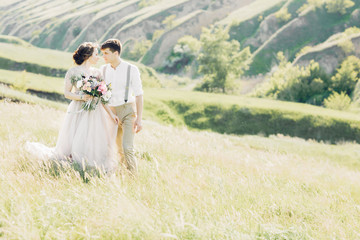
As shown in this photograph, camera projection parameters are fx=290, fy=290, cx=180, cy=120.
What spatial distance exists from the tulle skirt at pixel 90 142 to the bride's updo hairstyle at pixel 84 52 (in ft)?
3.78

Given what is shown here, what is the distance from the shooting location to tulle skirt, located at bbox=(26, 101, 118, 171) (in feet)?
18.4

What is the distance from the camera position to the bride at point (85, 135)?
562 centimetres

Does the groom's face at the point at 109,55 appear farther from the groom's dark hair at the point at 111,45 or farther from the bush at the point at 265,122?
the bush at the point at 265,122

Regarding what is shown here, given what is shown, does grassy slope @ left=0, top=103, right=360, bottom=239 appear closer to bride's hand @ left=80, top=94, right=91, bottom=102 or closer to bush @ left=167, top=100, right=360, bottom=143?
bride's hand @ left=80, top=94, right=91, bottom=102

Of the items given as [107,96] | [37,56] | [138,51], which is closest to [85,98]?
[107,96]

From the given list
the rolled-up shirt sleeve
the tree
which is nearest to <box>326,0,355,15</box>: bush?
the tree

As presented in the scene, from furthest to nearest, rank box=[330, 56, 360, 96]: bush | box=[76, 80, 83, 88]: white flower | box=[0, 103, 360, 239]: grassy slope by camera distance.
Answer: box=[330, 56, 360, 96]: bush, box=[76, 80, 83, 88]: white flower, box=[0, 103, 360, 239]: grassy slope

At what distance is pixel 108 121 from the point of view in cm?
577

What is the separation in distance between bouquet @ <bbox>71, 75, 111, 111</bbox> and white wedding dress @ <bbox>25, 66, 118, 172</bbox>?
0.12m

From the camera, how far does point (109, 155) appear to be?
568 cm

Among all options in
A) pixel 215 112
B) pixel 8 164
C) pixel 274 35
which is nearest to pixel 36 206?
pixel 8 164

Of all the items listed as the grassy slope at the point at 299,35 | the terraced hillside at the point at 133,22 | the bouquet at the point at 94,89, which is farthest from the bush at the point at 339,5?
the bouquet at the point at 94,89

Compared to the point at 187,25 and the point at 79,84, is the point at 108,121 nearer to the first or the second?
the point at 79,84

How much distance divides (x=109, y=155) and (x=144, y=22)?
10678cm
